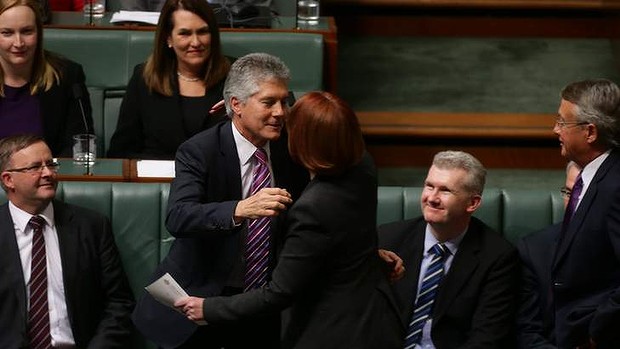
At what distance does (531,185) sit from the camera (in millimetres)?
4484

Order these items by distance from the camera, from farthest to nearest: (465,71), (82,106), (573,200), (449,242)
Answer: (465,71), (82,106), (449,242), (573,200)

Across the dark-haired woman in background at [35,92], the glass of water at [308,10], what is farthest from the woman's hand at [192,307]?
the glass of water at [308,10]

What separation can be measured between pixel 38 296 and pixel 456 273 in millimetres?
925

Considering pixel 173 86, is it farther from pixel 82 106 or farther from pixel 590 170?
pixel 590 170

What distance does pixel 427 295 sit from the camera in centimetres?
308

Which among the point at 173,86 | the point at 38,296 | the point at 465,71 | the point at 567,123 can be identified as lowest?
the point at 38,296

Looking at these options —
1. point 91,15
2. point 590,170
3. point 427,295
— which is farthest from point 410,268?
point 91,15

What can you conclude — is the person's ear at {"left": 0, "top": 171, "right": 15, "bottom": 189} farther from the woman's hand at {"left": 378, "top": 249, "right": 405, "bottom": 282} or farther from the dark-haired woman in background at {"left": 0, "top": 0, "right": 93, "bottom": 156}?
the woman's hand at {"left": 378, "top": 249, "right": 405, "bottom": 282}

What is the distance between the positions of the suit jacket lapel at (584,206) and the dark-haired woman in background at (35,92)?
148 centimetres

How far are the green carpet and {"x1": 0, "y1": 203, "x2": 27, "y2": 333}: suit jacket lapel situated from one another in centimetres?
184

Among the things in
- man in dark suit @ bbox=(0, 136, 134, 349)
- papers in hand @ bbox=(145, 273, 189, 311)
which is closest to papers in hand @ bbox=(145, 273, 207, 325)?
papers in hand @ bbox=(145, 273, 189, 311)

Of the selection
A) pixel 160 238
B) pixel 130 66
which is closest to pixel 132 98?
pixel 130 66

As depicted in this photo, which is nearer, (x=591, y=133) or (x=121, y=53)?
(x=591, y=133)

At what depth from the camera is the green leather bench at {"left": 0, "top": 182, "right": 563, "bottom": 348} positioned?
10.9 feet
